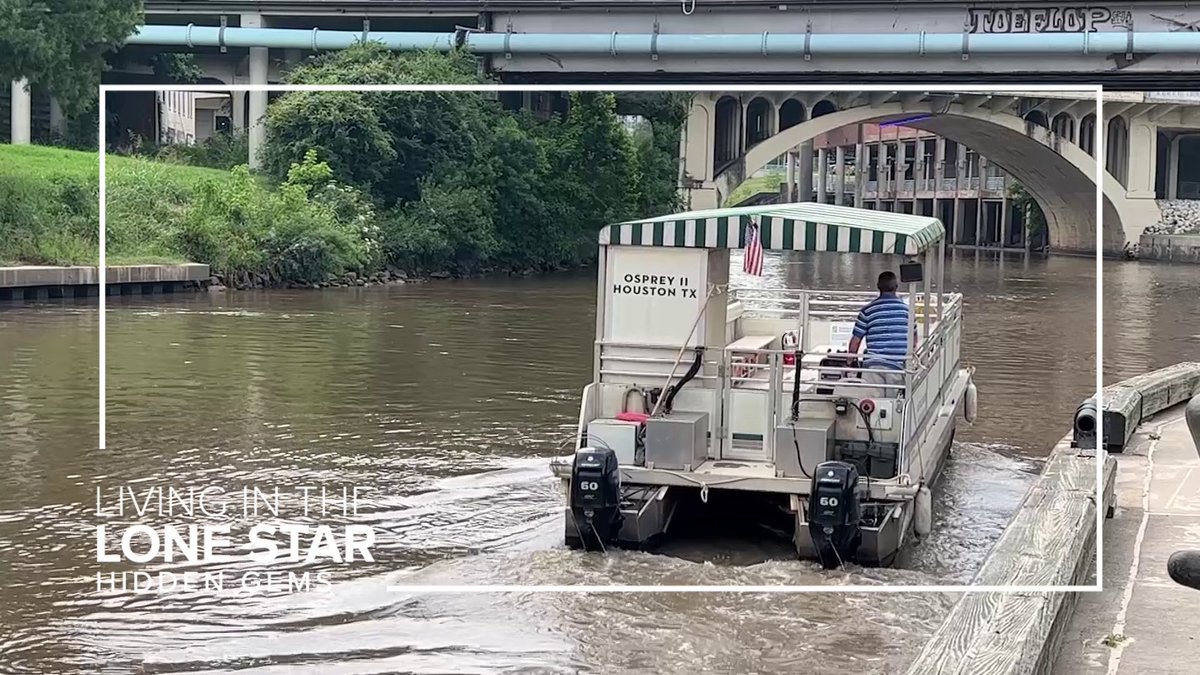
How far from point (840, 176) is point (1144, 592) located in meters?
77.5

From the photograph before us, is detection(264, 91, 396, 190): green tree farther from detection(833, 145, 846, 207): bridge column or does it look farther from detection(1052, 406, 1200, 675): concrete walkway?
detection(833, 145, 846, 207): bridge column

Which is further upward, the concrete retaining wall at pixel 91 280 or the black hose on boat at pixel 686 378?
the concrete retaining wall at pixel 91 280

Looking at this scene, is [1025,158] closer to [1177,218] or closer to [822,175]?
[1177,218]

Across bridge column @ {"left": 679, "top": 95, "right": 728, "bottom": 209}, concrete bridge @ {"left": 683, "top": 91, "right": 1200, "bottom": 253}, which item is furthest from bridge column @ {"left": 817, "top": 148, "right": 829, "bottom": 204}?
bridge column @ {"left": 679, "top": 95, "right": 728, "bottom": 209}

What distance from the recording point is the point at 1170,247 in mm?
62656

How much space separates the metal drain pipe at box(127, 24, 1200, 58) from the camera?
40.4 meters

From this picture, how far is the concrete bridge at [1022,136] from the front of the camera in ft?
168

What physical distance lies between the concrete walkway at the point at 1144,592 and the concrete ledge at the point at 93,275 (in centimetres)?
2115

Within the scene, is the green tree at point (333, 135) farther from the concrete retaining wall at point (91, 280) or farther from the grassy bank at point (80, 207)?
the concrete retaining wall at point (91, 280)

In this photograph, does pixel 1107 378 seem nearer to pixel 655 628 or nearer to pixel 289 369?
pixel 289 369

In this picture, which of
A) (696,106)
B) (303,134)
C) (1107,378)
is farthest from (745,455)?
(696,106)

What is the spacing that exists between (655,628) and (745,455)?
2.39 meters

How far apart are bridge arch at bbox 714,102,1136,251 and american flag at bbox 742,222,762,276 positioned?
40.9 meters

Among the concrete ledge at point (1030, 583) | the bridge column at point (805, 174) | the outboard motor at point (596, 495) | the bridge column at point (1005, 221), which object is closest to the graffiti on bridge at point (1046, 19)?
the concrete ledge at point (1030, 583)
